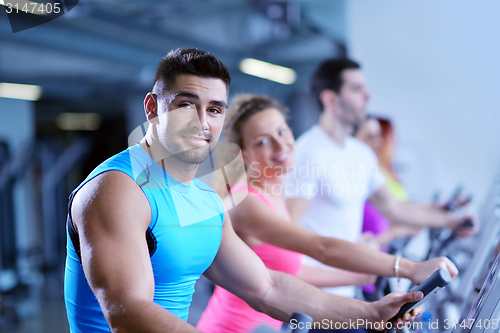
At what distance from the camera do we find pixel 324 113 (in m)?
1.79

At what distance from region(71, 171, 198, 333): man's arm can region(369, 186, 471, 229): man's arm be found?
167cm

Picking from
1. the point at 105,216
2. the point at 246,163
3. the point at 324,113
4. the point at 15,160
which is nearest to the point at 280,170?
the point at 246,163

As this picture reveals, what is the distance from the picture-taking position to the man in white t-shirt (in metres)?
1.57

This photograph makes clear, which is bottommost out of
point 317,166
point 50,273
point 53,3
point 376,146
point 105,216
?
point 50,273

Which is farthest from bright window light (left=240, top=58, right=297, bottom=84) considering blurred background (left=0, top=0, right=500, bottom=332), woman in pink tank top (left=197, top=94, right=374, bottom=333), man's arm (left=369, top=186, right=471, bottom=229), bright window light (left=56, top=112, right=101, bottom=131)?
man's arm (left=369, top=186, right=471, bottom=229)

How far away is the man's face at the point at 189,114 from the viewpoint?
0.90 meters

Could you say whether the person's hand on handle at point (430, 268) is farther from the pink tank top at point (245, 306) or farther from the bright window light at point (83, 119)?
the bright window light at point (83, 119)

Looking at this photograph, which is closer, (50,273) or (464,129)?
(464,129)

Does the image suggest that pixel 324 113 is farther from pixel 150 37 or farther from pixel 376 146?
pixel 150 37

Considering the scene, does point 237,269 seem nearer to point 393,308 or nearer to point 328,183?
point 393,308

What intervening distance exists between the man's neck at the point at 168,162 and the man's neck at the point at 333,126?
0.91 meters

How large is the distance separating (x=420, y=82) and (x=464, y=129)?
0.43 metres

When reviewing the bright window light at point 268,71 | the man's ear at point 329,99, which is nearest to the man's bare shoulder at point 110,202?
the bright window light at point 268,71

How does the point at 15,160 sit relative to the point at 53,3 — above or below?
below
